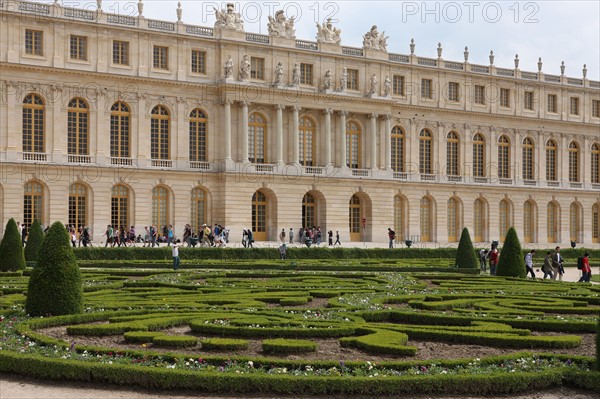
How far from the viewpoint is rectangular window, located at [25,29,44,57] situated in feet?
148

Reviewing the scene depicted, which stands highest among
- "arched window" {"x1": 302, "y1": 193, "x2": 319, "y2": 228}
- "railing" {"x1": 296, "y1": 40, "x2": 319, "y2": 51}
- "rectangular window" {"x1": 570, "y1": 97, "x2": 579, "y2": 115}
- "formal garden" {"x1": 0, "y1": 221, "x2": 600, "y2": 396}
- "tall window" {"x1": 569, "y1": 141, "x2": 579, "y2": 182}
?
"railing" {"x1": 296, "y1": 40, "x2": 319, "y2": 51}

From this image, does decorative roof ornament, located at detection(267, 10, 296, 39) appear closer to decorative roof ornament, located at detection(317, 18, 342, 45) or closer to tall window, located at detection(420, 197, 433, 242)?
decorative roof ornament, located at detection(317, 18, 342, 45)

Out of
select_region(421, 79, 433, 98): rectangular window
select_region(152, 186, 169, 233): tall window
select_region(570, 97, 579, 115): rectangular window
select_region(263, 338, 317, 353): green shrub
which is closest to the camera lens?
select_region(263, 338, 317, 353): green shrub

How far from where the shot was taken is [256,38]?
51.9m

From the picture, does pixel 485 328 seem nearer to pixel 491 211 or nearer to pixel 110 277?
pixel 110 277

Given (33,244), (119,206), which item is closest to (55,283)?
(33,244)

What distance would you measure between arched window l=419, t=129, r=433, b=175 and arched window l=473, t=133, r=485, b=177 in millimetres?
4155

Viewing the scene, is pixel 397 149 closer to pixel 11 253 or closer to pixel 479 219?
pixel 479 219

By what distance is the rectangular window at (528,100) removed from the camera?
6450 cm

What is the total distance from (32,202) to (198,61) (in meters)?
13.5

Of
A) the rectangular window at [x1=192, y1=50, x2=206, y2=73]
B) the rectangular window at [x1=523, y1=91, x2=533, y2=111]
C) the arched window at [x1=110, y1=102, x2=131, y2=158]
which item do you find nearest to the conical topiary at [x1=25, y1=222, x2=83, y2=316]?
the arched window at [x1=110, y1=102, x2=131, y2=158]

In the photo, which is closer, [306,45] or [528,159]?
[306,45]

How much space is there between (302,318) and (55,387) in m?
5.01

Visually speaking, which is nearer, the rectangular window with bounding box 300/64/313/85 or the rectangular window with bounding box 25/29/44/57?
the rectangular window with bounding box 25/29/44/57
